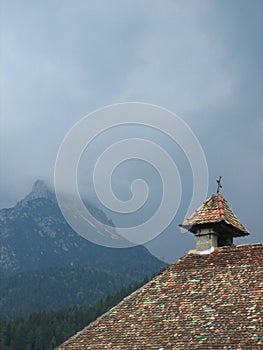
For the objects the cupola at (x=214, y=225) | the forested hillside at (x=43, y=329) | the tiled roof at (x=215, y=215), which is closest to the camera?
the cupola at (x=214, y=225)

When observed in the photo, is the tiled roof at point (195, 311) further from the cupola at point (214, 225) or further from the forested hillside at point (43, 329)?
the forested hillside at point (43, 329)

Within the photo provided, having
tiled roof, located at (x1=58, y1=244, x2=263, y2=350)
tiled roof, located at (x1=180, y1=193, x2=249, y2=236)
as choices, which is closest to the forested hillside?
tiled roof, located at (x1=180, y1=193, x2=249, y2=236)

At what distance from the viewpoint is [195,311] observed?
1647cm

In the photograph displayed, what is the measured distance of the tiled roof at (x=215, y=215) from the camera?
69.1 ft

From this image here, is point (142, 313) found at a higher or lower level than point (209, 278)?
lower

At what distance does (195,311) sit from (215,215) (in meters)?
5.53

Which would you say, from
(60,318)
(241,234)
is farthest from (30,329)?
(241,234)

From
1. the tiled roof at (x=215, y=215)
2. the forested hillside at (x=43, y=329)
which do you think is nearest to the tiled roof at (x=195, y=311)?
the tiled roof at (x=215, y=215)

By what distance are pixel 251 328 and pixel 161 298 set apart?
12.0ft

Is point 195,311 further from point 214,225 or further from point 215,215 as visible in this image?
point 215,215

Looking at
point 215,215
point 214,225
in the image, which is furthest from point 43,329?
point 214,225

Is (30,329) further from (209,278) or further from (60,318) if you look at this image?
(209,278)

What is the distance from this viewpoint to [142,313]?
56.6 feet

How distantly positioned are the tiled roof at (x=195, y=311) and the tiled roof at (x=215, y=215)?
1.70 m
